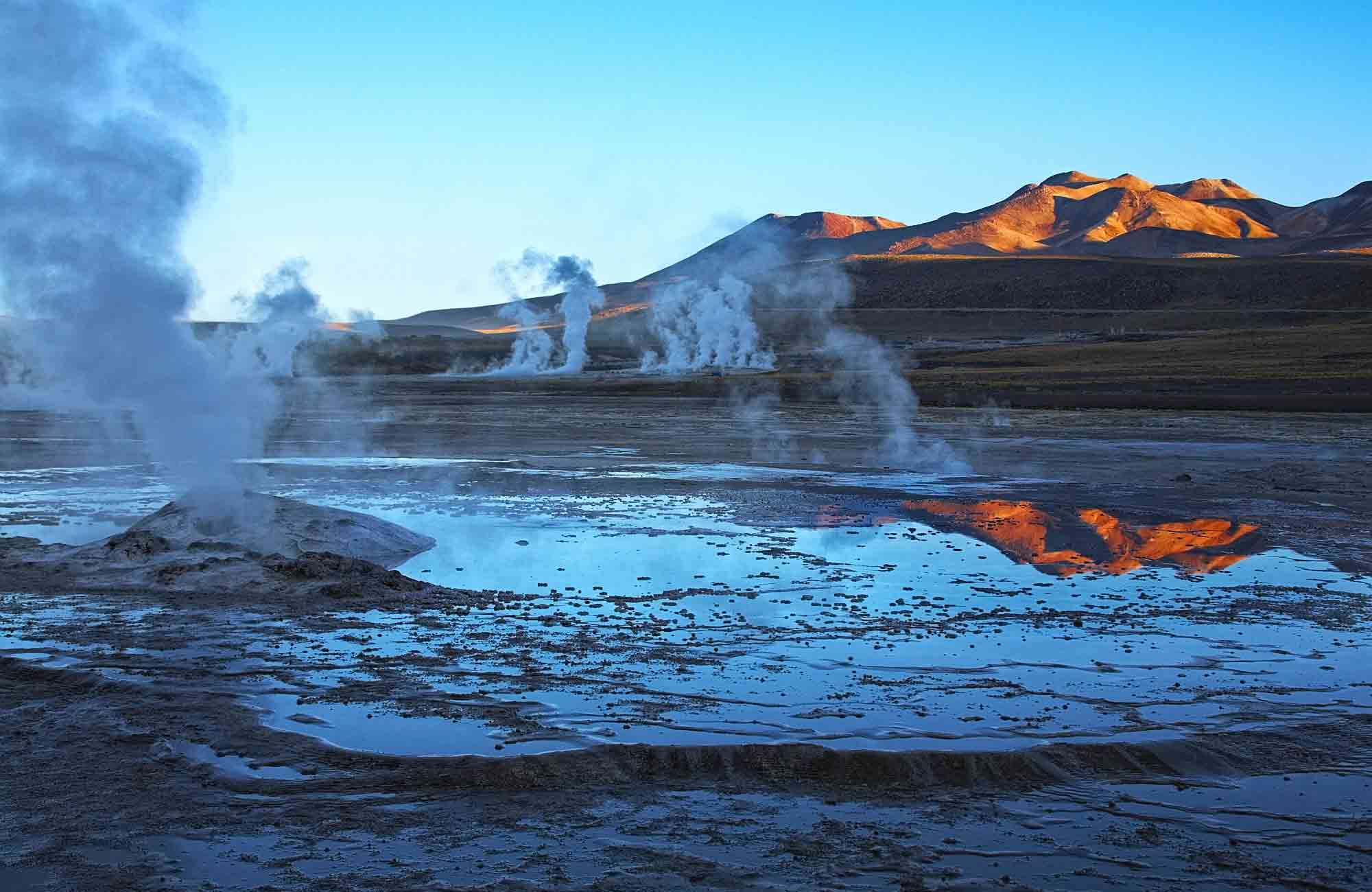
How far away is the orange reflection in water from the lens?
703 inches

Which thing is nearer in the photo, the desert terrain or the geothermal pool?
the desert terrain

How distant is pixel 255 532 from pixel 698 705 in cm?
894

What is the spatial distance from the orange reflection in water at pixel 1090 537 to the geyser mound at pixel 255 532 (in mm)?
8909

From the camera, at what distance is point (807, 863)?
723cm

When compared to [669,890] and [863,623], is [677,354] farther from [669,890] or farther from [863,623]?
[669,890]

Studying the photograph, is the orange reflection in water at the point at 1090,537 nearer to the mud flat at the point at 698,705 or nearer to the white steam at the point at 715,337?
the mud flat at the point at 698,705

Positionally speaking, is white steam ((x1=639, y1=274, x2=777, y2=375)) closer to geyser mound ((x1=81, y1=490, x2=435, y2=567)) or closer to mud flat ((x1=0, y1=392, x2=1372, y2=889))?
mud flat ((x1=0, y1=392, x2=1372, y2=889))

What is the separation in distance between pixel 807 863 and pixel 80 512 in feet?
62.5

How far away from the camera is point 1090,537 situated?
20.5 meters

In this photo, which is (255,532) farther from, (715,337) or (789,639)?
(715,337)

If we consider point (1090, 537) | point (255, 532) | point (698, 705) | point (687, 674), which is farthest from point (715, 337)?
point (698, 705)

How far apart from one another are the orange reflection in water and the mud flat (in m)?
0.13

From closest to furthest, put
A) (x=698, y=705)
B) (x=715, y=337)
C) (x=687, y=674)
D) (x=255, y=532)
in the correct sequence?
1. (x=698, y=705)
2. (x=687, y=674)
3. (x=255, y=532)
4. (x=715, y=337)

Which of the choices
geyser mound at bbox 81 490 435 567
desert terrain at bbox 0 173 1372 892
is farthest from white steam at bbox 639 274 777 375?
geyser mound at bbox 81 490 435 567
